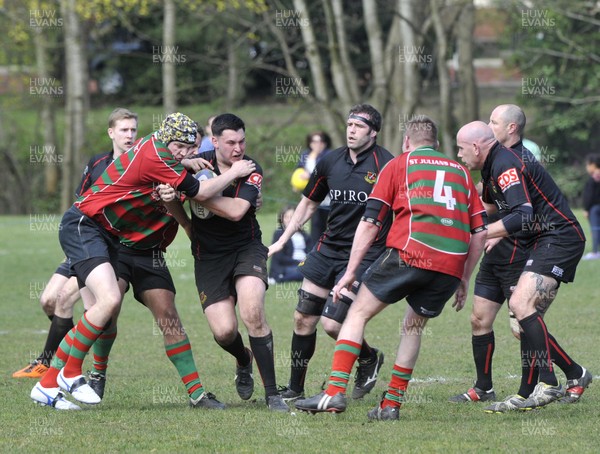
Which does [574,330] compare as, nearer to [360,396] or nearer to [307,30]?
[360,396]

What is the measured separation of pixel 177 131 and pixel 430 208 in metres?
1.80

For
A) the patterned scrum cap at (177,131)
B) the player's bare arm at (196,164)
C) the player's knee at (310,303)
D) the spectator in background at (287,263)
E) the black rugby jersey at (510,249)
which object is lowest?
the spectator in background at (287,263)

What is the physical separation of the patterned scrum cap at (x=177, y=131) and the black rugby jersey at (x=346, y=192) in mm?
1251

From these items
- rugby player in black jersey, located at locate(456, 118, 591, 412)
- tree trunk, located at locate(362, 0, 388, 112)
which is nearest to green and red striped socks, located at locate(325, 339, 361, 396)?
rugby player in black jersey, located at locate(456, 118, 591, 412)

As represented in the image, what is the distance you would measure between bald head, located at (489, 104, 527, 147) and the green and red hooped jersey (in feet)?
7.44

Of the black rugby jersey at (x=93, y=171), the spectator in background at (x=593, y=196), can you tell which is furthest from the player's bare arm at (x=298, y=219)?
the spectator in background at (x=593, y=196)

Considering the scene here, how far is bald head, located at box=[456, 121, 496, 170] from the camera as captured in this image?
692 cm

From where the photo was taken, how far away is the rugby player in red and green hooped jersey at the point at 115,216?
6.82 meters

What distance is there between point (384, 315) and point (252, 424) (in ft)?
19.4

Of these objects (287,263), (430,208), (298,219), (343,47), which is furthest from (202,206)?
(343,47)

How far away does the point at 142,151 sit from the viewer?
22.8ft

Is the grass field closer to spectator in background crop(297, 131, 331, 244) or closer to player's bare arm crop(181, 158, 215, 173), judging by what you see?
player's bare arm crop(181, 158, 215, 173)

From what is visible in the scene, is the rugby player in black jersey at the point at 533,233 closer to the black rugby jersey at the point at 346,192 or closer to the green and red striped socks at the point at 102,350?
the black rugby jersey at the point at 346,192

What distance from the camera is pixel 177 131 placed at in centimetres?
689
